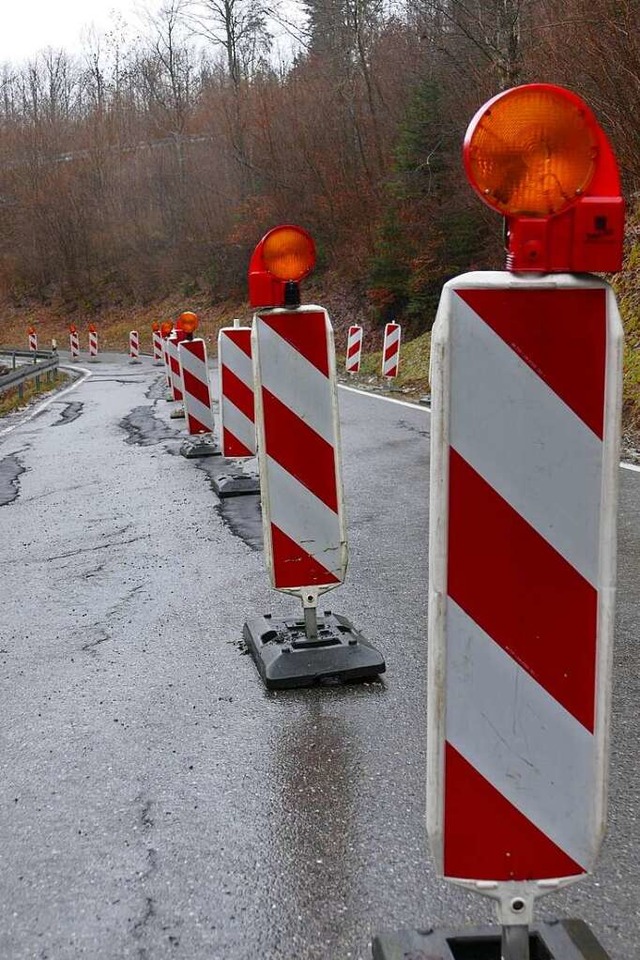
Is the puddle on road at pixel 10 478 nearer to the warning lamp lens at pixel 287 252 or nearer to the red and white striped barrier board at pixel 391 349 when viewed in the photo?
the warning lamp lens at pixel 287 252

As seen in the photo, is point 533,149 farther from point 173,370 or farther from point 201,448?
point 173,370

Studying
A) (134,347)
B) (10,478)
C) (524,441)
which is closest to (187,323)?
(10,478)

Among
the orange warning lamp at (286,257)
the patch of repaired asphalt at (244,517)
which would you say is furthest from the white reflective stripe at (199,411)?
the orange warning lamp at (286,257)

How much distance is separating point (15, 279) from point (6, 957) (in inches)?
2365

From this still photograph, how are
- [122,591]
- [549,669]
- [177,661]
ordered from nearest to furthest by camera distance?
1. [549,669]
2. [177,661]
3. [122,591]

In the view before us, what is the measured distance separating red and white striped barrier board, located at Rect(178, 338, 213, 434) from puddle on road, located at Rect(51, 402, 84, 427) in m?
5.01

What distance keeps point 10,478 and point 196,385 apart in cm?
238

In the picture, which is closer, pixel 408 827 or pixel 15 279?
pixel 408 827

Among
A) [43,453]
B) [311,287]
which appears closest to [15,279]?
[311,287]

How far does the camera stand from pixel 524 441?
1.89 metres

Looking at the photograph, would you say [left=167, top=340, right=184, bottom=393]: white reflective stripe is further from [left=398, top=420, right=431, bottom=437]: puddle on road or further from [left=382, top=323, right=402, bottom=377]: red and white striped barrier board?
[left=382, top=323, right=402, bottom=377]: red and white striped barrier board

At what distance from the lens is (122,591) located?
6.16 metres

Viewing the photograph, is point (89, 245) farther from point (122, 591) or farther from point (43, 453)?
point (122, 591)

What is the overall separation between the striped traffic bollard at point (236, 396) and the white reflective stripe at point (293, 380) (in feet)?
13.3
